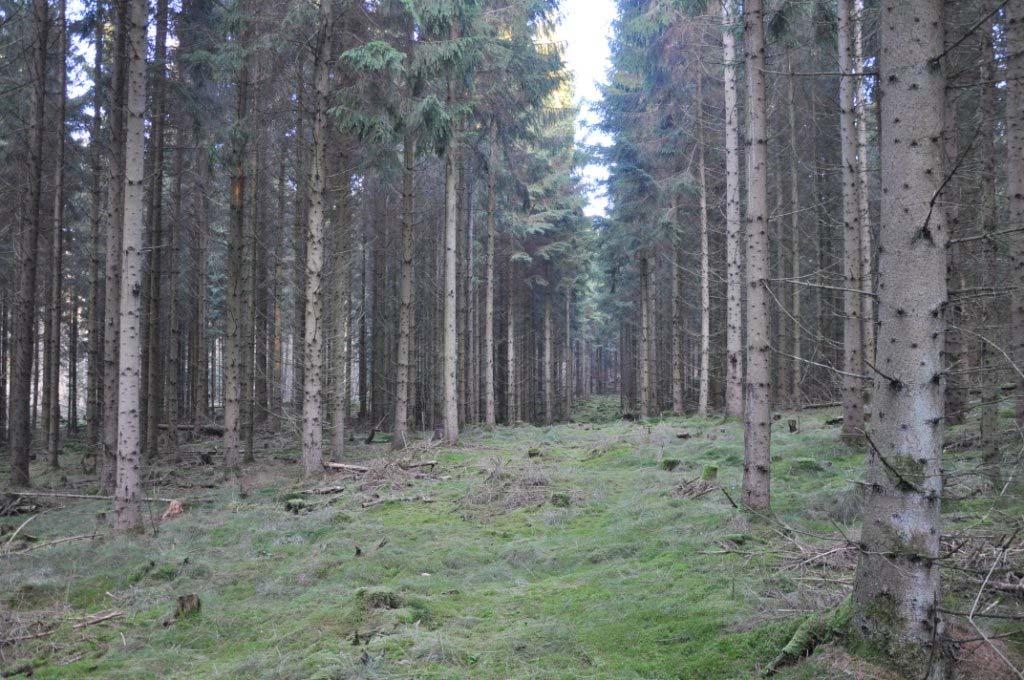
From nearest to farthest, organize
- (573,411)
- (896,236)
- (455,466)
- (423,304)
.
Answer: (896,236), (455,466), (423,304), (573,411)

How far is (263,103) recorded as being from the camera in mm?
15391

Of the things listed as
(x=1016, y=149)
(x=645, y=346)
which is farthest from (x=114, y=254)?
(x=645, y=346)

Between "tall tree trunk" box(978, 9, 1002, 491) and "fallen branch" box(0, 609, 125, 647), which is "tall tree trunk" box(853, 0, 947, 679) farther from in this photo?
"fallen branch" box(0, 609, 125, 647)

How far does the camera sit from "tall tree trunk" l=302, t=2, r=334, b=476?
12273 millimetres

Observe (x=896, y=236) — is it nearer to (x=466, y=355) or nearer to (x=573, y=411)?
(x=466, y=355)

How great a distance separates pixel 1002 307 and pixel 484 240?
67.9 ft

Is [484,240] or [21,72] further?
[484,240]

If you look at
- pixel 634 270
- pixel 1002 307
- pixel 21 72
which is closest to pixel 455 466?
pixel 1002 307

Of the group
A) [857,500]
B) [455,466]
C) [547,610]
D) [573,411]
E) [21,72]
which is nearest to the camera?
[547,610]

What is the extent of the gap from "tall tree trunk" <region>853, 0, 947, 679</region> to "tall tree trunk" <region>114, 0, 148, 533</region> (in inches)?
340

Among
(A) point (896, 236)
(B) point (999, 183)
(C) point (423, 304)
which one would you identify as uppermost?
(B) point (999, 183)

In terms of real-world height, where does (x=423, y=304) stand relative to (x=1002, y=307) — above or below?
above

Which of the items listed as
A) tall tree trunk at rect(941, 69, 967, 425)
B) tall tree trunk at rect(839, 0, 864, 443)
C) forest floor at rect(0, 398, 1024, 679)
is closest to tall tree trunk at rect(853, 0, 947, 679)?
forest floor at rect(0, 398, 1024, 679)

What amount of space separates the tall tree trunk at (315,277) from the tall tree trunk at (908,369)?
1065cm
